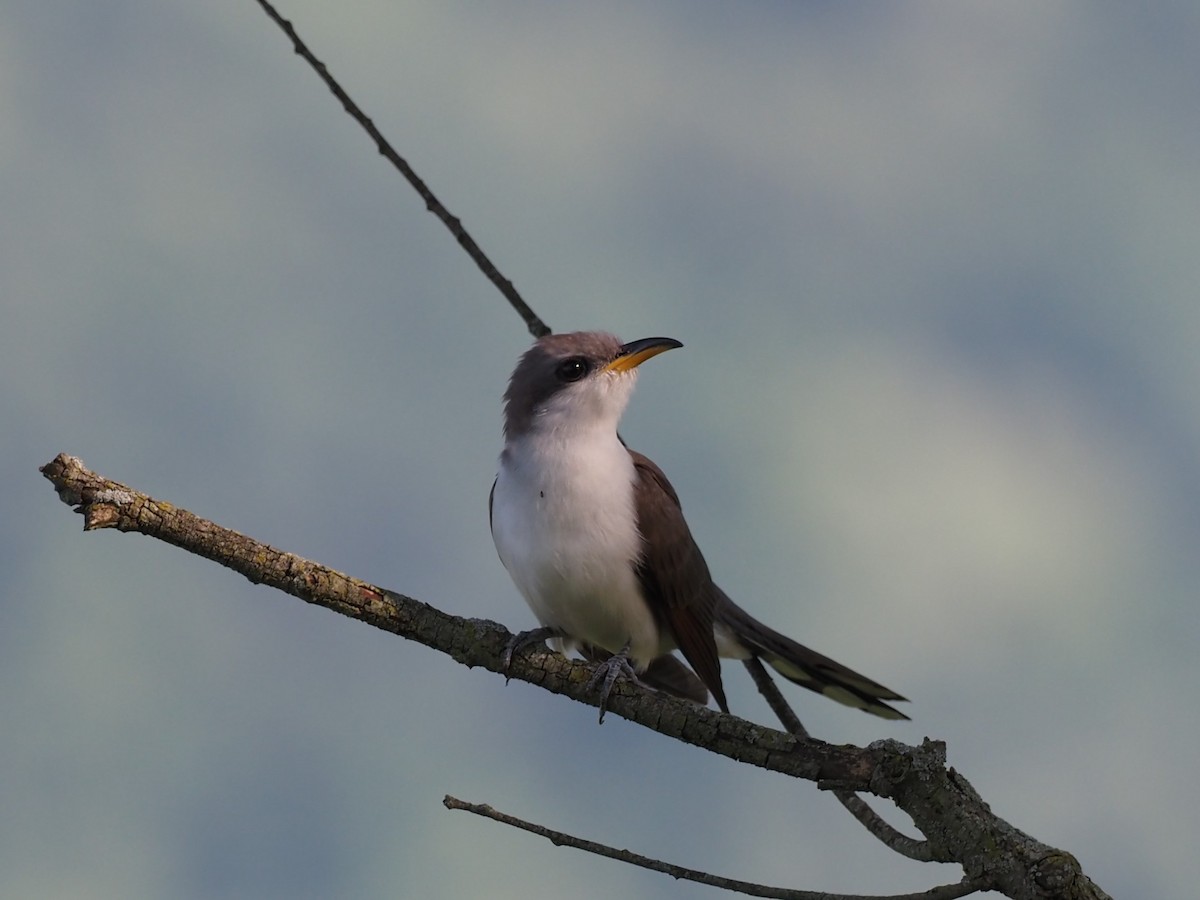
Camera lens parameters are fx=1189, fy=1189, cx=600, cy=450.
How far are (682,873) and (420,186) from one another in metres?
3.08

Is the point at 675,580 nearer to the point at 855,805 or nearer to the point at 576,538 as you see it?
the point at 576,538

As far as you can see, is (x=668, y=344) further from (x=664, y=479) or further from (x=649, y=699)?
(x=649, y=699)

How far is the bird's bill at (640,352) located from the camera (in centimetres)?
546

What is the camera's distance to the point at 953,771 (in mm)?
3738

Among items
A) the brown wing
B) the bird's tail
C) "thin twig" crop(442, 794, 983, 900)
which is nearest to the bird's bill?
the brown wing

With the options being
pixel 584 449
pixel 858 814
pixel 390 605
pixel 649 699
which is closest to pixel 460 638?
pixel 390 605

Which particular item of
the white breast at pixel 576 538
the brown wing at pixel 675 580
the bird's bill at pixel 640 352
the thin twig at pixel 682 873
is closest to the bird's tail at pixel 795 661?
the brown wing at pixel 675 580

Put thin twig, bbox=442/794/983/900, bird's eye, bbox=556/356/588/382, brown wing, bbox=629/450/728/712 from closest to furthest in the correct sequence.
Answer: thin twig, bbox=442/794/983/900 < brown wing, bbox=629/450/728/712 < bird's eye, bbox=556/356/588/382

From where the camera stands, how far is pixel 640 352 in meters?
5.47

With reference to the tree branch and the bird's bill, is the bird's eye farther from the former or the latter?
the tree branch

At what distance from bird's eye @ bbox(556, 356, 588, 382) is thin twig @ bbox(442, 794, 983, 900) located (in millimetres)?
2241

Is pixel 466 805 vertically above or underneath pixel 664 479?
underneath

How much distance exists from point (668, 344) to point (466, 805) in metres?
2.47

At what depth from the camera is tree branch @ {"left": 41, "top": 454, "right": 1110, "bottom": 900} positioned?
12.0 ft
